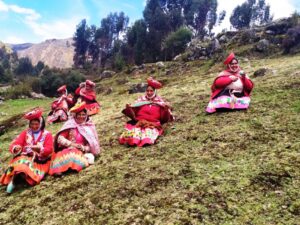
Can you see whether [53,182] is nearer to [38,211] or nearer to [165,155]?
[38,211]

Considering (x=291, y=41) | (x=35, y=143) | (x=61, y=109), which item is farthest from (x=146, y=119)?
(x=291, y=41)

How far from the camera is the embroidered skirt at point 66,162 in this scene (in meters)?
7.12

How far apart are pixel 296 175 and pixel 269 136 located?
1.83 metres

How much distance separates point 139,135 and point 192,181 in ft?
9.09

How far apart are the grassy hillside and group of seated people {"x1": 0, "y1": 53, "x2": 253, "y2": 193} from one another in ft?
0.81

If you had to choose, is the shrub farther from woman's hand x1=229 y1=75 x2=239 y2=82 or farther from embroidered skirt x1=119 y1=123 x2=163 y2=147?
embroidered skirt x1=119 y1=123 x2=163 y2=147

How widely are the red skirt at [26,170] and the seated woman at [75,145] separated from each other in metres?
0.28

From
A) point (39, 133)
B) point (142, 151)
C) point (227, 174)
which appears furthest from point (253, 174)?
point (39, 133)

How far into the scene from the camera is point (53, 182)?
6.85 meters

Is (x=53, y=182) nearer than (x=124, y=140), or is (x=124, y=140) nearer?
(x=53, y=182)

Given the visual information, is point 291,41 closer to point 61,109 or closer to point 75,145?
point 61,109

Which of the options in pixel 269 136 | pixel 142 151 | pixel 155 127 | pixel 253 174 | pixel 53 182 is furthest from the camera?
pixel 155 127

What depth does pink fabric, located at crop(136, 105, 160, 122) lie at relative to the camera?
29.1ft

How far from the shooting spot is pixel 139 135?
8.38 metres
